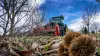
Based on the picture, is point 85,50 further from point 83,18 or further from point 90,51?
point 83,18

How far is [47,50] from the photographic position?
131 inches

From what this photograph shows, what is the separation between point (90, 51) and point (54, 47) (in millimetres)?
1380

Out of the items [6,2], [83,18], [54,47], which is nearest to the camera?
[54,47]

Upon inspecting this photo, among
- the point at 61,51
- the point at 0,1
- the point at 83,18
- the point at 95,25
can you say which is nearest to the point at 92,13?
the point at 83,18

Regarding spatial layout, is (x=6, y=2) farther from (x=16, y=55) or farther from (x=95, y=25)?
(x=95, y=25)

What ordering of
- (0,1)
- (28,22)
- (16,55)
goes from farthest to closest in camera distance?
(0,1) < (28,22) < (16,55)

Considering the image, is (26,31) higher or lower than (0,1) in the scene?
lower

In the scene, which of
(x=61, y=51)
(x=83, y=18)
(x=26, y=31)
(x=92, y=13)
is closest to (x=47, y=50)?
(x=61, y=51)

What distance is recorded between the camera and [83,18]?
35.1 meters

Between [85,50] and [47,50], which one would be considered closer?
[85,50]

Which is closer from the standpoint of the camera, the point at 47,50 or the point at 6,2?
the point at 47,50

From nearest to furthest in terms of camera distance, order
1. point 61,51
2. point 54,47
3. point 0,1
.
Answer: point 61,51 → point 54,47 → point 0,1

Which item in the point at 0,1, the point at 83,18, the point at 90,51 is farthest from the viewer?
the point at 83,18

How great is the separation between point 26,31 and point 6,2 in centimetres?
95
